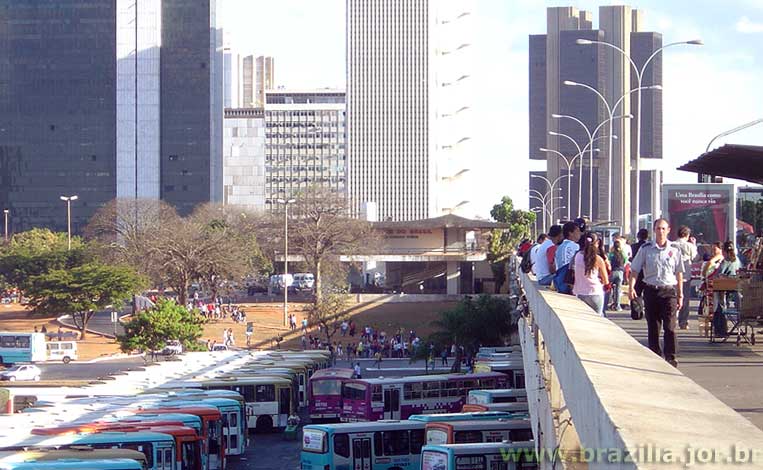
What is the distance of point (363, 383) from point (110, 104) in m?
104

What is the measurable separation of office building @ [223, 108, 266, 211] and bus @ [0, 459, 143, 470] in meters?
150

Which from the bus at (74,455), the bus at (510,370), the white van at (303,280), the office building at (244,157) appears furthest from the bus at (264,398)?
the office building at (244,157)

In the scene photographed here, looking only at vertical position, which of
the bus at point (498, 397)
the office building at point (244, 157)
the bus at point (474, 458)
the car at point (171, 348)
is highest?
the office building at point (244, 157)

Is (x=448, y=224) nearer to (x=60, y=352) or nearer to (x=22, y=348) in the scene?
(x=60, y=352)

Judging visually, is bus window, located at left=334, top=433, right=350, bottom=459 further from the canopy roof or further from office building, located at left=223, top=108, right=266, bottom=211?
office building, located at left=223, top=108, right=266, bottom=211

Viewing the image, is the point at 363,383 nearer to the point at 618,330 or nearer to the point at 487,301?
the point at 487,301

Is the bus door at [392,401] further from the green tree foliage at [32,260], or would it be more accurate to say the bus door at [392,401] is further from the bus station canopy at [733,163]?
the green tree foliage at [32,260]

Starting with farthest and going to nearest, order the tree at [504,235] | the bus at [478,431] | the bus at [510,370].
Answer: the tree at [504,235] < the bus at [510,370] < the bus at [478,431]

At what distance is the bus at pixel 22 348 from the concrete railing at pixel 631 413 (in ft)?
168

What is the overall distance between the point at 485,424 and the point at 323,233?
5208cm

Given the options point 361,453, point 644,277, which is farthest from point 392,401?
point 644,277

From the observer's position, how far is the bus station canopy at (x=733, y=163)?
15.4 metres

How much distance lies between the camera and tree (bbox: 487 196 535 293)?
253 ft

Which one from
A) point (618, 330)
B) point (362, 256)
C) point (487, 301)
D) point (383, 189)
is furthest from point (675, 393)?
point (383, 189)
